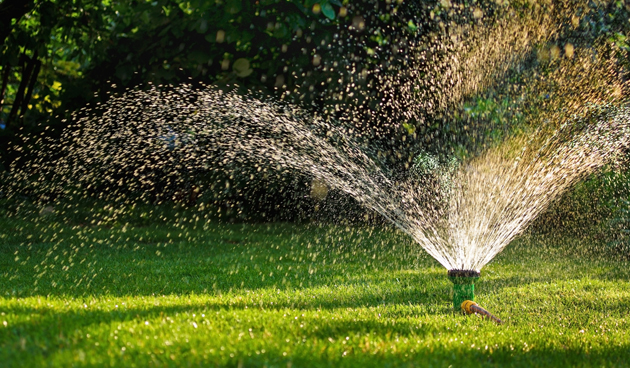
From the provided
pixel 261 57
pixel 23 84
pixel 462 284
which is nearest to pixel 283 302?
pixel 462 284

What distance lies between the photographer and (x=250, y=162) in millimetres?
10477

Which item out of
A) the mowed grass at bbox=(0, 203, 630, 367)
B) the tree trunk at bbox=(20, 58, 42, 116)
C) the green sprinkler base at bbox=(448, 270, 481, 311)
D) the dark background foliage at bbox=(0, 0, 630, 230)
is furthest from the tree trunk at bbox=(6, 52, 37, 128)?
the green sprinkler base at bbox=(448, 270, 481, 311)

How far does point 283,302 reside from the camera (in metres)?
4.77

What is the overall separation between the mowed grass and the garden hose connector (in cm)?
14

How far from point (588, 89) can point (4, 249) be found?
932 centimetres

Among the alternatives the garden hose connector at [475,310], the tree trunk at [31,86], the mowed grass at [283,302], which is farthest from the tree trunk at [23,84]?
the garden hose connector at [475,310]

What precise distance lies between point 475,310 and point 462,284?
25cm

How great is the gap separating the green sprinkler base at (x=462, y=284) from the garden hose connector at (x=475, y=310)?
113 millimetres

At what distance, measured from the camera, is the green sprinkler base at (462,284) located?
14.6 feet

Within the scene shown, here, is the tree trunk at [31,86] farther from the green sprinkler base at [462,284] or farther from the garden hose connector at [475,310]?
the garden hose connector at [475,310]

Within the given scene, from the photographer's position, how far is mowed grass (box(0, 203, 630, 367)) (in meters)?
3.04

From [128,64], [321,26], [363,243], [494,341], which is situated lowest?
[494,341]

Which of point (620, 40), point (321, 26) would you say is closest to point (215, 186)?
point (321, 26)

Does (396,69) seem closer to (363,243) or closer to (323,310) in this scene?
(363,243)
